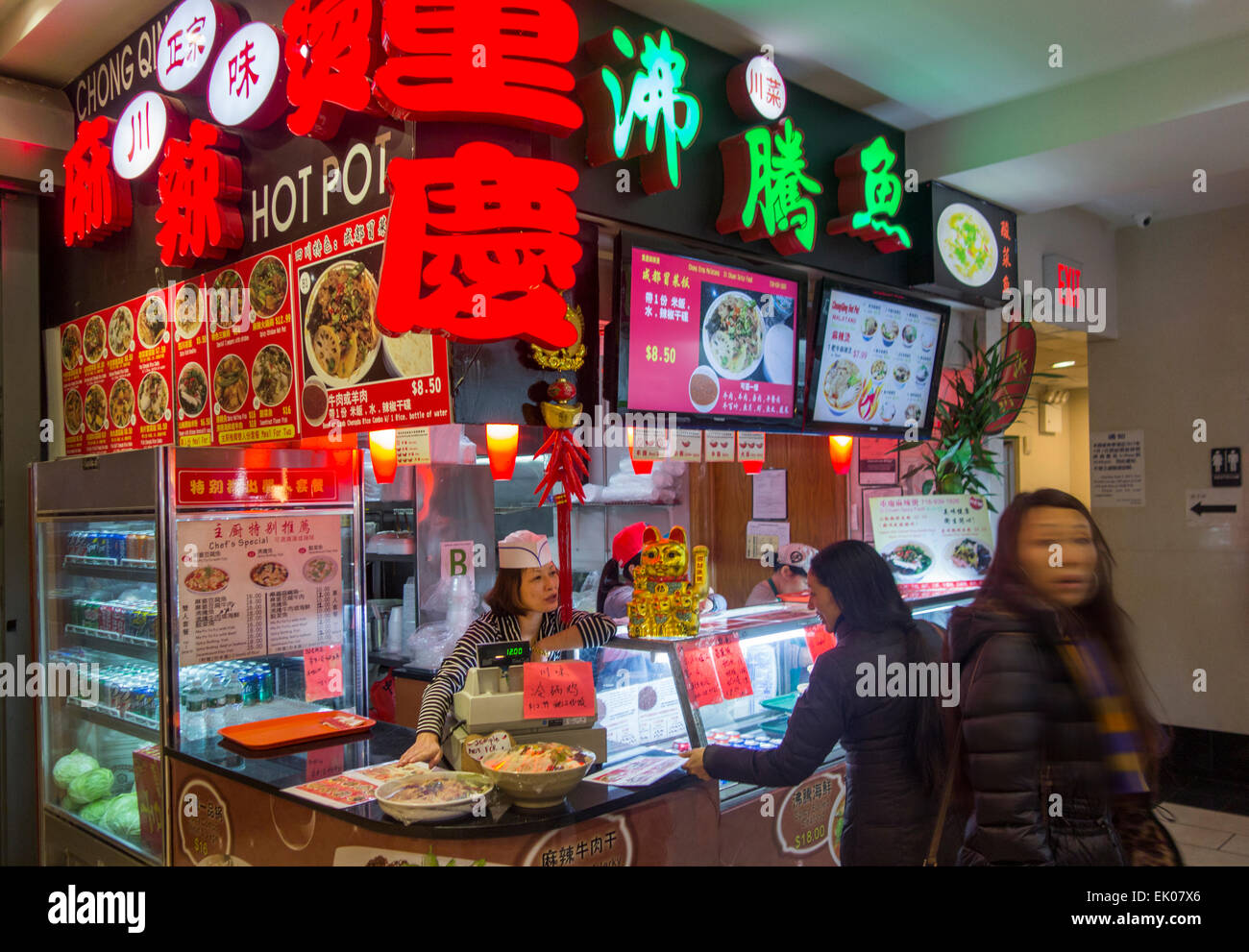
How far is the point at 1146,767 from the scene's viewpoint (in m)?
2.18

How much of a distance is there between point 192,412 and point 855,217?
336 cm

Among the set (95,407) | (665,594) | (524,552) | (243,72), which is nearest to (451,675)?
(524,552)

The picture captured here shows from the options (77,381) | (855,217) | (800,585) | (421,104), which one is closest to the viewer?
(421,104)

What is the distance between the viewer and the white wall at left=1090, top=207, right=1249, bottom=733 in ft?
20.5

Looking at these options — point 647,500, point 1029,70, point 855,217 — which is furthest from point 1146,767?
point 647,500

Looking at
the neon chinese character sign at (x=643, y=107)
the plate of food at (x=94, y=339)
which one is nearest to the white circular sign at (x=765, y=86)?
the neon chinese character sign at (x=643, y=107)

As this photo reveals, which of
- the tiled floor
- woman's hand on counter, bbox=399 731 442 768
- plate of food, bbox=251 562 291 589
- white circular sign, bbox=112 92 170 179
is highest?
white circular sign, bbox=112 92 170 179

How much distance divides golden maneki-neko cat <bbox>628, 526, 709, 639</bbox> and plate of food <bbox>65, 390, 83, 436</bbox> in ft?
11.7

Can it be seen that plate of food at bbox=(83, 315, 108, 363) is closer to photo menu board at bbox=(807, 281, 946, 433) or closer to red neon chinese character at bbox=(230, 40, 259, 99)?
red neon chinese character at bbox=(230, 40, 259, 99)

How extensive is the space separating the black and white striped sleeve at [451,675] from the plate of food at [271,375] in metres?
1.29

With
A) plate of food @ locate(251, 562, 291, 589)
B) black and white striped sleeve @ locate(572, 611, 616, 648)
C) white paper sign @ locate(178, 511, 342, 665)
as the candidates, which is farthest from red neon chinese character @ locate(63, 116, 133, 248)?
black and white striped sleeve @ locate(572, 611, 616, 648)

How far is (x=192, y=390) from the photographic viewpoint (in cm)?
437

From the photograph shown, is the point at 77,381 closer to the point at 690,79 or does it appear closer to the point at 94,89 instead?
the point at 94,89

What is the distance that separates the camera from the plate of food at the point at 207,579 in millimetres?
3471
